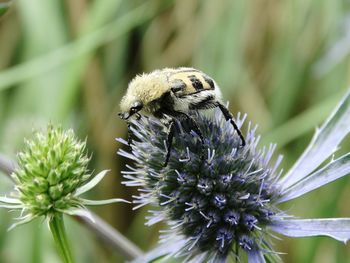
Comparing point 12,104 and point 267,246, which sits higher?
point 12,104

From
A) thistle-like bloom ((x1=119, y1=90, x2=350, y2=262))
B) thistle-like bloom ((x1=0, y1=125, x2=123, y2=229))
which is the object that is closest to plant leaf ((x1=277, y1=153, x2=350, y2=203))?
thistle-like bloom ((x1=119, y1=90, x2=350, y2=262))

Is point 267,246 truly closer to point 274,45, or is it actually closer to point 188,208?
point 188,208

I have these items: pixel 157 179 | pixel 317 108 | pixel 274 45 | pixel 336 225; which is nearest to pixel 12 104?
pixel 274 45

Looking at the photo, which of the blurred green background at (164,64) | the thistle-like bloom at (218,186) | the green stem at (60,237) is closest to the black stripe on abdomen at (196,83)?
the thistle-like bloom at (218,186)

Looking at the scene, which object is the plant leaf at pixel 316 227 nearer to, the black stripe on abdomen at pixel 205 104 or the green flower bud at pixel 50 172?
the black stripe on abdomen at pixel 205 104

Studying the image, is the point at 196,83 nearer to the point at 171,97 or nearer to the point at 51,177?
the point at 171,97

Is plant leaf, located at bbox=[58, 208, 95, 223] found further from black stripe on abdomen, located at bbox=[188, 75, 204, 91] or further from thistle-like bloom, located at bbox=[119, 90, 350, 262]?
black stripe on abdomen, located at bbox=[188, 75, 204, 91]
